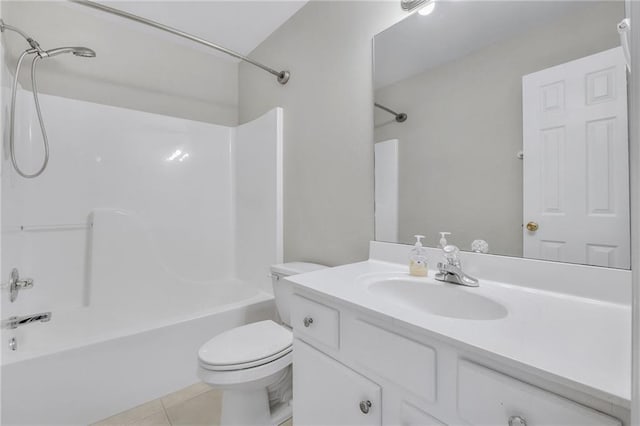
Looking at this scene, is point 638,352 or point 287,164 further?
point 287,164

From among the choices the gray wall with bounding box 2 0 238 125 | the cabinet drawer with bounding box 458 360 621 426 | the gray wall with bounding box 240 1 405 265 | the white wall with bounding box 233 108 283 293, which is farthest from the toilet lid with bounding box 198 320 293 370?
the gray wall with bounding box 2 0 238 125

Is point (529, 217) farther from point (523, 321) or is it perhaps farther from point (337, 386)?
point (337, 386)

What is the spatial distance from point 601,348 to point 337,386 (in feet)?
2.04

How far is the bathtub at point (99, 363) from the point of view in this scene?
1.23m

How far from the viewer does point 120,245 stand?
2.04m

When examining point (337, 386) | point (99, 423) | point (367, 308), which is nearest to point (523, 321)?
point (367, 308)

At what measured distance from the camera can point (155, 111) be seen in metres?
Answer: 2.29

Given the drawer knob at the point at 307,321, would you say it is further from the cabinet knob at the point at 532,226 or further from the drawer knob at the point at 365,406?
the cabinet knob at the point at 532,226

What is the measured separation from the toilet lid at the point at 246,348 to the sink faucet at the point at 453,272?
778 millimetres

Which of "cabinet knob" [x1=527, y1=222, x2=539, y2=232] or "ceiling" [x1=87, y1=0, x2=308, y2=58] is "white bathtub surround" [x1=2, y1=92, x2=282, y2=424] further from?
"cabinet knob" [x1=527, y1=222, x2=539, y2=232]

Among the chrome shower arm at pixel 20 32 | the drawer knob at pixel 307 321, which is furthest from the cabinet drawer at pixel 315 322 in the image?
the chrome shower arm at pixel 20 32

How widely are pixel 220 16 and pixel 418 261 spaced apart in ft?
6.85

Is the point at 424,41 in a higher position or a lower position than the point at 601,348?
higher

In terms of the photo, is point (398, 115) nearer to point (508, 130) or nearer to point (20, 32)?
point (508, 130)
